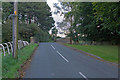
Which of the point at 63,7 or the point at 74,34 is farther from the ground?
the point at 63,7

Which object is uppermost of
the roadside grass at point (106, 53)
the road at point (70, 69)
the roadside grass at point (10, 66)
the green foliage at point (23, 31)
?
the green foliage at point (23, 31)

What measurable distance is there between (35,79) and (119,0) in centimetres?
980

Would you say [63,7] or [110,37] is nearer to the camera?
[110,37]

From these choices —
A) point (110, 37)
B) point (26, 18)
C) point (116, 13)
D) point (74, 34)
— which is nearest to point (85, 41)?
point (74, 34)

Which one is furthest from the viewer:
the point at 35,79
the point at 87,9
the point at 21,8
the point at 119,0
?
the point at 21,8

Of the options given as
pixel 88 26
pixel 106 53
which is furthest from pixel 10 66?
pixel 88 26

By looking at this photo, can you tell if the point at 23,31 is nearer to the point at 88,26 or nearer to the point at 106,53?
the point at 88,26

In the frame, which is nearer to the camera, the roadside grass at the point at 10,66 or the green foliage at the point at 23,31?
the roadside grass at the point at 10,66

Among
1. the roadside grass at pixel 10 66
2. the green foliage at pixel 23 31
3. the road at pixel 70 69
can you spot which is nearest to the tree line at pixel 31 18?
the green foliage at pixel 23 31

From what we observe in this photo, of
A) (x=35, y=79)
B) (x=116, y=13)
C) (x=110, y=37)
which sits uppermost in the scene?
(x=116, y=13)

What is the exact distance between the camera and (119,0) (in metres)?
13.4

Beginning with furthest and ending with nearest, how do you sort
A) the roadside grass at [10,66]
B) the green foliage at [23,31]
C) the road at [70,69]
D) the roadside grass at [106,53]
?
1. the green foliage at [23,31]
2. the roadside grass at [106,53]
3. the road at [70,69]
4. the roadside grass at [10,66]

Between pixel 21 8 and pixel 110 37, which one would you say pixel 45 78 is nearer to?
pixel 110 37

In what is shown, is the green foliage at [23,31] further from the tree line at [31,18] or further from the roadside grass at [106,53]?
the roadside grass at [106,53]
